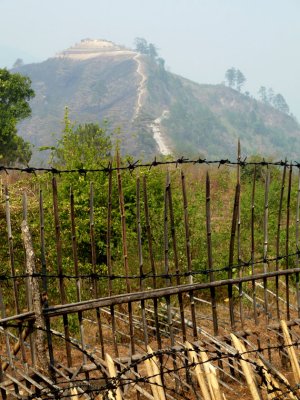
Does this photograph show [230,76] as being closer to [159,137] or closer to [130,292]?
[159,137]

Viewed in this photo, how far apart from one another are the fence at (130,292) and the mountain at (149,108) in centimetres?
6231

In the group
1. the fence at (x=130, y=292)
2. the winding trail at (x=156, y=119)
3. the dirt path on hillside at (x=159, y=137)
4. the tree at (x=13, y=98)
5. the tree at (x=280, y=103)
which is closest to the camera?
the fence at (x=130, y=292)

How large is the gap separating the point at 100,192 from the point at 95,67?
11205 centimetres

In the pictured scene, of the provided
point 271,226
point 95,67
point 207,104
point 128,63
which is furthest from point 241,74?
point 271,226

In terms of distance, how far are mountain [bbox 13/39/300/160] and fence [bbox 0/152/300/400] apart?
62307 mm

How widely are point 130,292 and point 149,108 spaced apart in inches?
3436

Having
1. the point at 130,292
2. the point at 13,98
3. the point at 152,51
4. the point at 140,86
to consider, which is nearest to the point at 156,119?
the point at 140,86

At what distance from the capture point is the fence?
3236mm

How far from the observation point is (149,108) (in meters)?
89.2

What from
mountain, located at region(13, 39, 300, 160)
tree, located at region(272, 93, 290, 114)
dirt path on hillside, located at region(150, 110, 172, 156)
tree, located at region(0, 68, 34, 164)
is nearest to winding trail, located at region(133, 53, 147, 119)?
mountain, located at region(13, 39, 300, 160)

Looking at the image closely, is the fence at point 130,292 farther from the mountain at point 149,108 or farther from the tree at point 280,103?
the tree at point 280,103

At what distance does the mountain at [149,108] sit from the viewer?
8044 centimetres

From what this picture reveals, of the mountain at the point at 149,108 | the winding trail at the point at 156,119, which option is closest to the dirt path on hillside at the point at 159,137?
the winding trail at the point at 156,119

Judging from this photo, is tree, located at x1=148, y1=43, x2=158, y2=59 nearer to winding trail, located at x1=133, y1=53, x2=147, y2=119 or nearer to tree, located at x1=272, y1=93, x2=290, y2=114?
winding trail, located at x1=133, y1=53, x2=147, y2=119
